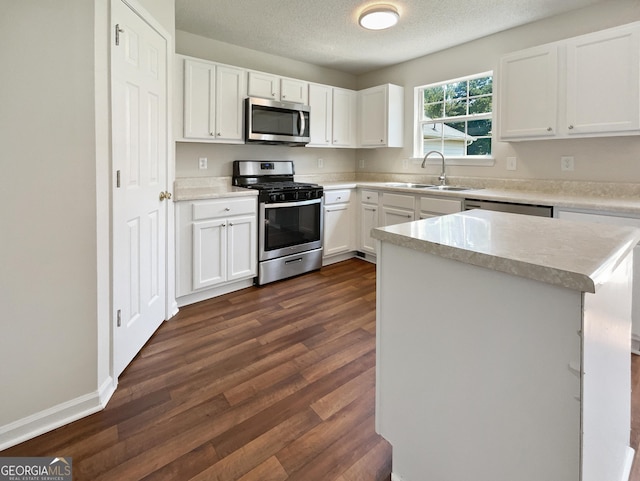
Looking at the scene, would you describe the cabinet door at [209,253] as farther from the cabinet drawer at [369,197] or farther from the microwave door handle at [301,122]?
the cabinet drawer at [369,197]

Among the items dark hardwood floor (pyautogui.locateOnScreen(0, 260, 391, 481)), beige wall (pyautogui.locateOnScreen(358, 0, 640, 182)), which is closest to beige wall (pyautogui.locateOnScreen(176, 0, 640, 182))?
beige wall (pyautogui.locateOnScreen(358, 0, 640, 182))

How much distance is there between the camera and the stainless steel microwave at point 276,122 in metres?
3.49

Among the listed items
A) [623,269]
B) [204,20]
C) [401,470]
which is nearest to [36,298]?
[401,470]

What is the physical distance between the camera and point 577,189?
295cm

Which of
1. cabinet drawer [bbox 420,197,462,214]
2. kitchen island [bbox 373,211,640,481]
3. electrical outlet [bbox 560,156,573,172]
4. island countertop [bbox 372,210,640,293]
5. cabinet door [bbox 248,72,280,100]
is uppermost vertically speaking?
cabinet door [bbox 248,72,280,100]

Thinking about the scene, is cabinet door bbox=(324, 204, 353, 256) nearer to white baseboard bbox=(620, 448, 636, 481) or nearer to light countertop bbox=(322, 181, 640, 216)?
light countertop bbox=(322, 181, 640, 216)

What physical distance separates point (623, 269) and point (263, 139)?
Result: 307 cm

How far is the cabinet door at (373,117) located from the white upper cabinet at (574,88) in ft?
4.83

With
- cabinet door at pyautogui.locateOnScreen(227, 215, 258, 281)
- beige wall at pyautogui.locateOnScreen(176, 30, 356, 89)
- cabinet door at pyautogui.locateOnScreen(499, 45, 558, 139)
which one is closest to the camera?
cabinet door at pyautogui.locateOnScreen(499, 45, 558, 139)

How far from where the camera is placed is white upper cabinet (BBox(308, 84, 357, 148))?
412cm

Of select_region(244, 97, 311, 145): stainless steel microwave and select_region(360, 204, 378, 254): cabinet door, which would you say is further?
select_region(360, 204, 378, 254): cabinet door

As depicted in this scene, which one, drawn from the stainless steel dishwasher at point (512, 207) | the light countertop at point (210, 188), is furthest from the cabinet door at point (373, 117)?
the light countertop at point (210, 188)

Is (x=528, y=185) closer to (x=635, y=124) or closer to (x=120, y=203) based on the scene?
(x=635, y=124)

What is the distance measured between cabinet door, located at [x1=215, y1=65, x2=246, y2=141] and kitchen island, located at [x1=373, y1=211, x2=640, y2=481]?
2621 mm
